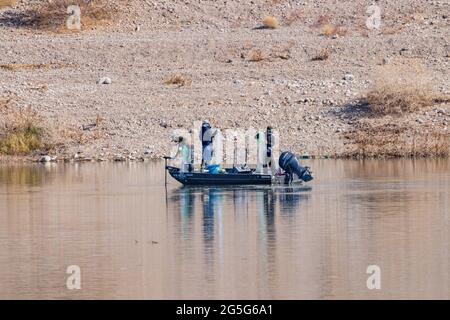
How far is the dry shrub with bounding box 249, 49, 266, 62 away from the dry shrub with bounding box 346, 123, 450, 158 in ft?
26.2

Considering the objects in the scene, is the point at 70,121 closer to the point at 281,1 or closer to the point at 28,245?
the point at 281,1

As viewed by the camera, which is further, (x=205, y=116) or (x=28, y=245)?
(x=205, y=116)

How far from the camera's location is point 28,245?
27219 mm

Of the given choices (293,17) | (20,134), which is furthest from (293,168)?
(293,17)

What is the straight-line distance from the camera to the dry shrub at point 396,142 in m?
45.2

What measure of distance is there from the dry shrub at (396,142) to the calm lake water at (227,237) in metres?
5.28

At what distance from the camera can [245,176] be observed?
36094mm

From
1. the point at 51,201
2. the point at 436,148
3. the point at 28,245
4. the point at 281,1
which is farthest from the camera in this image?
the point at 281,1

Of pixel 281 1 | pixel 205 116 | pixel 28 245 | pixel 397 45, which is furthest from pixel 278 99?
pixel 28 245

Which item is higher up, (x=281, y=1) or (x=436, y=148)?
(x=281, y=1)

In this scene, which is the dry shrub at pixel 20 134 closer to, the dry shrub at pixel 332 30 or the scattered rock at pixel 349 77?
the scattered rock at pixel 349 77

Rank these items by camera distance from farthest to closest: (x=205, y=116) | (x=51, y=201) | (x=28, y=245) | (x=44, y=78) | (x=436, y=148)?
(x=44, y=78), (x=205, y=116), (x=436, y=148), (x=51, y=201), (x=28, y=245)

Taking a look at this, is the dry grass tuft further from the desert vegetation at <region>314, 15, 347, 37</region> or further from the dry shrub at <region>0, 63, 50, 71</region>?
the desert vegetation at <region>314, 15, 347, 37</region>

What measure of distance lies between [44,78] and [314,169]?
48.5 ft
